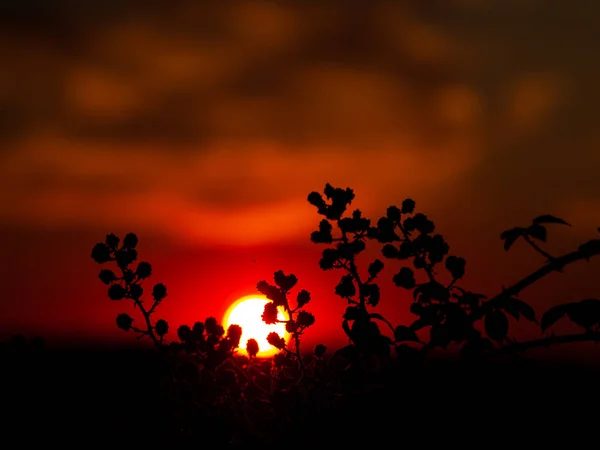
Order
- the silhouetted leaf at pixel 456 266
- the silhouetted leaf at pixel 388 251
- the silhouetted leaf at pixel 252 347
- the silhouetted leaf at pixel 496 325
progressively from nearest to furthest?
the silhouetted leaf at pixel 496 325 → the silhouetted leaf at pixel 252 347 → the silhouetted leaf at pixel 456 266 → the silhouetted leaf at pixel 388 251

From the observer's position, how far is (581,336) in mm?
3609

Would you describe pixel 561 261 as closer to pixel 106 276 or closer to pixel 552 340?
pixel 552 340

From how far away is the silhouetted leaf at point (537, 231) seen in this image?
159 inches

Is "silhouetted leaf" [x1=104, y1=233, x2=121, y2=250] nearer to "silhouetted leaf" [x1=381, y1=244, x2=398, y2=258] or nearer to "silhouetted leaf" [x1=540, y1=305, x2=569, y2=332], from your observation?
"silhouetted leaf" [x1=381, y1=244, x2=398, y2=258]

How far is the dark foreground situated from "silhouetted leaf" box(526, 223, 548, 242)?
80 centimetres

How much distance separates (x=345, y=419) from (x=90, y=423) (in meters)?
2.14

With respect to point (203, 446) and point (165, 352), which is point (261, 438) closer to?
point (203, 446)

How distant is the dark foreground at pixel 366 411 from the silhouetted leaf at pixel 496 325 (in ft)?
0.82

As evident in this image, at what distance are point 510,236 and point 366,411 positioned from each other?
145cm

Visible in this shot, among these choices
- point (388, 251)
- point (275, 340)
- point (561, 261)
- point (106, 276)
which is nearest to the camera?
point (561, 261)

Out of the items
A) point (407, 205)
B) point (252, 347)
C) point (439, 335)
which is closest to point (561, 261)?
point (439, 335)

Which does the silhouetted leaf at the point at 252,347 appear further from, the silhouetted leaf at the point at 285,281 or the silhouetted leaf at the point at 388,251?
the silhouetted leaf at the point at 388,251

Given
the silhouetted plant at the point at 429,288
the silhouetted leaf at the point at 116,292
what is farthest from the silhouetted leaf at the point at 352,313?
the silhouetted leaf at the point at 116,292

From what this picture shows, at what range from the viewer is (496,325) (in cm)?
396
